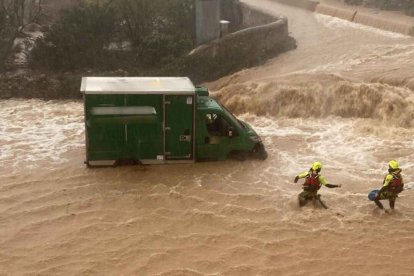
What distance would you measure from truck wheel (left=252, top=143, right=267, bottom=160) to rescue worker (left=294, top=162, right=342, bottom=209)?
2.88 metres

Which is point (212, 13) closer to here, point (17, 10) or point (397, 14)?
point (17, 10)

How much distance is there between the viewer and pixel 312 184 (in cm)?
1158

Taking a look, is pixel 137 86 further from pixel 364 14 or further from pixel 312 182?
pixel 364 14

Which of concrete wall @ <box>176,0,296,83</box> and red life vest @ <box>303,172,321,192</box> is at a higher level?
concrete wall @ <box>176,0,296,83</box>

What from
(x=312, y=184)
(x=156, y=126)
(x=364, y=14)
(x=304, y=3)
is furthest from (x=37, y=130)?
(x=304, y=3)

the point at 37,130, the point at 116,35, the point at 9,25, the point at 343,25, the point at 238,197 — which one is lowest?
the point at 238,197

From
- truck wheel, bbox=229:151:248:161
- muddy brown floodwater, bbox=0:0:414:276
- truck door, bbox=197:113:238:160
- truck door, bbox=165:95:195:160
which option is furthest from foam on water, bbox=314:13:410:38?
truck door, bbox=165:95:195:160

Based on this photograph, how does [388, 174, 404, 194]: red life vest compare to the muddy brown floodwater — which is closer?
the muddy brown floodwater

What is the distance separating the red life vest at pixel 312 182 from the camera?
37.8 ft

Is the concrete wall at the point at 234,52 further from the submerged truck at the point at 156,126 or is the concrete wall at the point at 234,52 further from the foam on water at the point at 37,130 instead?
the submerged truck at the point at 156,126

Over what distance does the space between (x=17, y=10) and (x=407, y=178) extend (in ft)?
65.4

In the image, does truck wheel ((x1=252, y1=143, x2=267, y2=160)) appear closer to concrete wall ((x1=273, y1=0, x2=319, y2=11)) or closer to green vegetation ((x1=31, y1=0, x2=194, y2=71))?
green vegetation ((x1=31, y1=0, x2=194, y2=71))

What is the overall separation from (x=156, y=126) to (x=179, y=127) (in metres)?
0.60

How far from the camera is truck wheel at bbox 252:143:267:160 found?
47.5 feet
